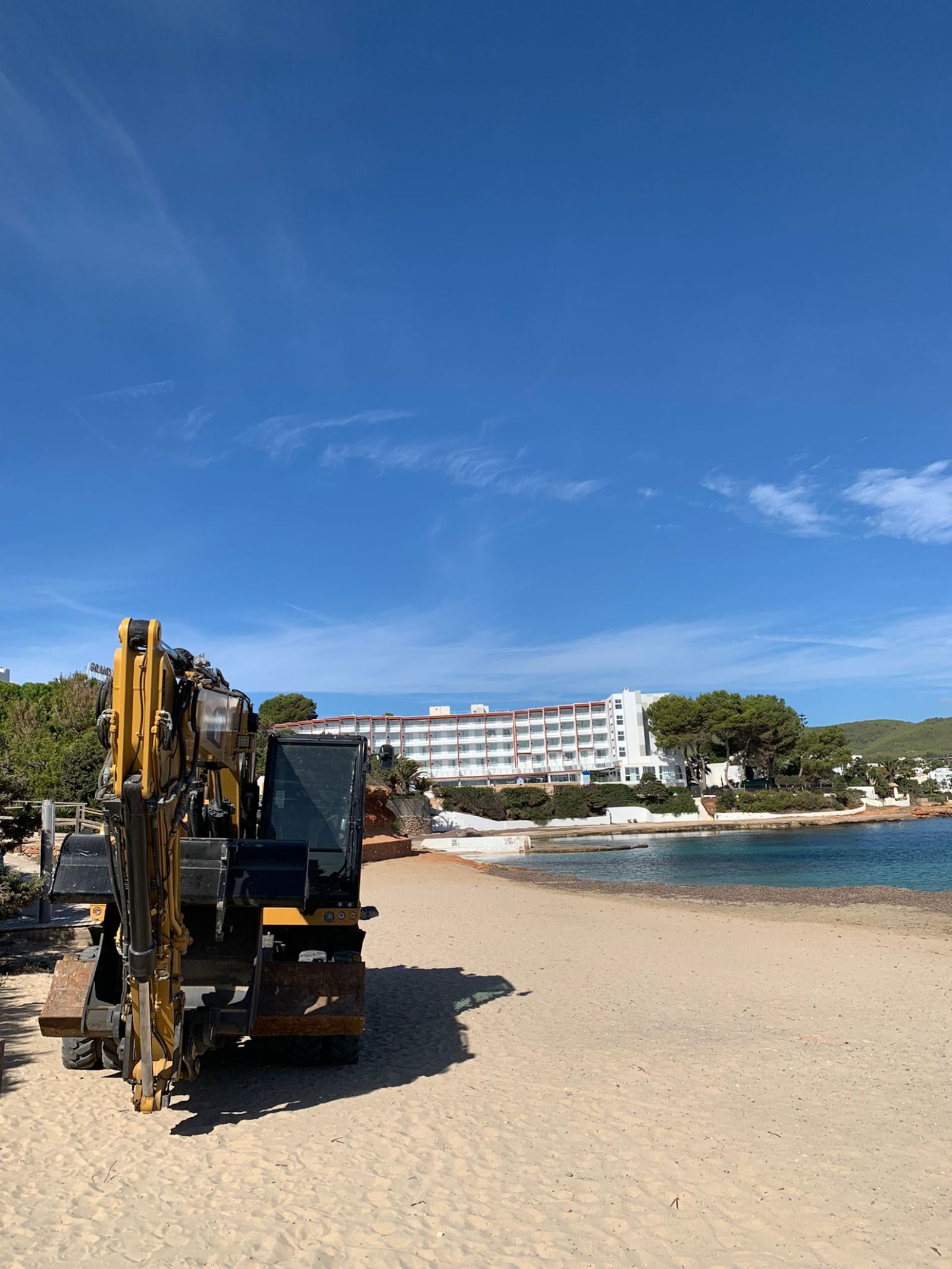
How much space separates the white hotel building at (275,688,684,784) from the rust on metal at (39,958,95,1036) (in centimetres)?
11889

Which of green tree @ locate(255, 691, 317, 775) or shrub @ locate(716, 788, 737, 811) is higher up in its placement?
green tree @ locate(255, 691, 317, 775)

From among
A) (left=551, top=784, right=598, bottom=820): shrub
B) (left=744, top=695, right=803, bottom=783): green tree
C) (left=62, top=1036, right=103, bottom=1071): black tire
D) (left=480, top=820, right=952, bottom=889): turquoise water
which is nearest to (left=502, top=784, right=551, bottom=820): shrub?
(left=551, top=784, right=598, bottom=820): shrub

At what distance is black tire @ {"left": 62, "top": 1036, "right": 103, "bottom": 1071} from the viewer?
7.63 meters

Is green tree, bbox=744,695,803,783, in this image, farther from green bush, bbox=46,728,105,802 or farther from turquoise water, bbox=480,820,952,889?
green bush, bbox=46,728,105,802

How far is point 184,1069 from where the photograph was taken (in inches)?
244

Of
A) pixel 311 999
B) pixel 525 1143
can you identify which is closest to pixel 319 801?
pixel 311 999

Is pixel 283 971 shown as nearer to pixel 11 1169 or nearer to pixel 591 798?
pixel 11 1169

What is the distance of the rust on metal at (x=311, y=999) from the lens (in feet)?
25.0

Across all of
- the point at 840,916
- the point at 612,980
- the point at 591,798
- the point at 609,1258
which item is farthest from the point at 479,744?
the point at 609,1258

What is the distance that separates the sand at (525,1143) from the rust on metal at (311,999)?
1.92ft

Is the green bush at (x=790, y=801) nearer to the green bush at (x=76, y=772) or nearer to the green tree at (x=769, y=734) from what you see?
the green tree at (x=769, y=734)

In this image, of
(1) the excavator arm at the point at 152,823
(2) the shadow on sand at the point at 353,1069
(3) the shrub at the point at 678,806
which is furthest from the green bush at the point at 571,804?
(1) the excavator arm at the point at 152,823

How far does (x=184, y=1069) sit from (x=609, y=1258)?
3.24 meters

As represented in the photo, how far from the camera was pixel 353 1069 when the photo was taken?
27.7 ft
